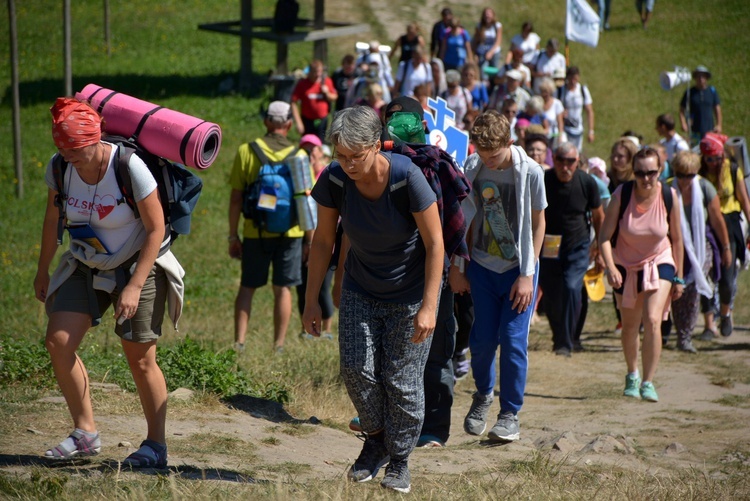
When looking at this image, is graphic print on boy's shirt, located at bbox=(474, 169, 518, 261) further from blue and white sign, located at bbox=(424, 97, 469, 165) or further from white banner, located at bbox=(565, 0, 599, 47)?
white banner, located at bbox=(565, 0, 599, 47)

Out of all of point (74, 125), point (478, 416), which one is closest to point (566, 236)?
point (478, 416)

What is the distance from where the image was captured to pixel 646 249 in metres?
7.25

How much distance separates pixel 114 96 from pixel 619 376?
214 inches

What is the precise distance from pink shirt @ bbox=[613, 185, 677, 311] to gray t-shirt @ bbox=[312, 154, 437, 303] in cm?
319

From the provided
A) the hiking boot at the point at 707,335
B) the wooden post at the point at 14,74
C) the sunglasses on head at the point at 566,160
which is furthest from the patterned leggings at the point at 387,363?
the wooden post at the point at 14,74

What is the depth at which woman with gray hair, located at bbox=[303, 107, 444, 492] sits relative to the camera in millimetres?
4375

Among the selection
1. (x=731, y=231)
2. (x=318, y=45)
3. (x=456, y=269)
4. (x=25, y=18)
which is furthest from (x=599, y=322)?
(x=25, y=18)

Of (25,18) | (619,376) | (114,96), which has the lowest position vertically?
(619,376)

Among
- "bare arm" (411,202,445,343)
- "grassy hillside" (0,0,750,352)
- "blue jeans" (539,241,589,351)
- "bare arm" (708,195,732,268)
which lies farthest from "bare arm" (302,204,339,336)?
"bare arm" (708,195,732,268)

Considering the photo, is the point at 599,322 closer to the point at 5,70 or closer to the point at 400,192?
the point at 400,192

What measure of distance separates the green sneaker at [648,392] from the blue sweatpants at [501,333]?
1.97 metres

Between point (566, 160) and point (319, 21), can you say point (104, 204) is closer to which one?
point (566, 160)

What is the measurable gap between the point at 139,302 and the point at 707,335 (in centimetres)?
724

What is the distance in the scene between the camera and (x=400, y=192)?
436 centimetres
